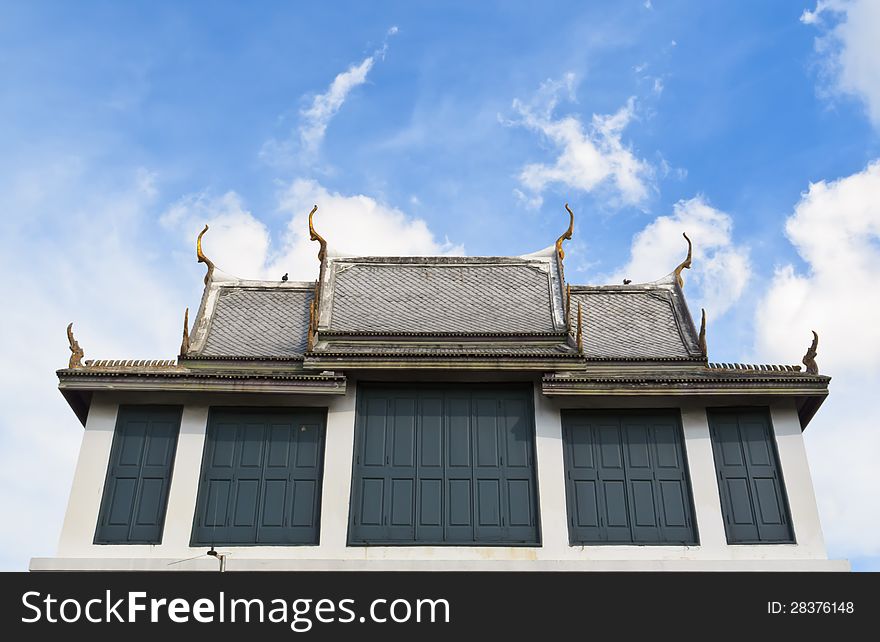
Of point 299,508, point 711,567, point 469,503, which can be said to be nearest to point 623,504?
point 711,567

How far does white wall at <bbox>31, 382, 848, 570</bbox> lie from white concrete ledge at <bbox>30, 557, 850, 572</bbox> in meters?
Answer: 0.01

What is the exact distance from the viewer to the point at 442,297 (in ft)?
52.6

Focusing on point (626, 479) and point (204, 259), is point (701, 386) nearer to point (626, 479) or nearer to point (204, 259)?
point (626, 479)

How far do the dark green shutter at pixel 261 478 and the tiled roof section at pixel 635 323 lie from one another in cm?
520

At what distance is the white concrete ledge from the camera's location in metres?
12.5

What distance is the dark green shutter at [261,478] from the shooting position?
13.0 m

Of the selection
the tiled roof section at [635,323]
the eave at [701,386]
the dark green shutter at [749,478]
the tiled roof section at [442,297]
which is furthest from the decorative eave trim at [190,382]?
the dark green shutter at [749,478]

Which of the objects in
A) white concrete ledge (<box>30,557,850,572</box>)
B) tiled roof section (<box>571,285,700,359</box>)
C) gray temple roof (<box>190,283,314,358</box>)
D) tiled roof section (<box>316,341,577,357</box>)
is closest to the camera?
white concrete ledge (<box>30,557,850,572</box>)

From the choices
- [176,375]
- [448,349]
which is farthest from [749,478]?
[176,375]

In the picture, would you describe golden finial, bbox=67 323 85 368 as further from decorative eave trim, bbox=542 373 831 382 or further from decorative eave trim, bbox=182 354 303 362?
decorative eave trim, bbox=542 373 831 382

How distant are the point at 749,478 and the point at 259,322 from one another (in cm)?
889

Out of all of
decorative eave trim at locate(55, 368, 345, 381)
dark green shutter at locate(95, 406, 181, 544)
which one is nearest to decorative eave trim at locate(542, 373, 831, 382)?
decorative eave trim at locate(55, 368, 345, 381)
